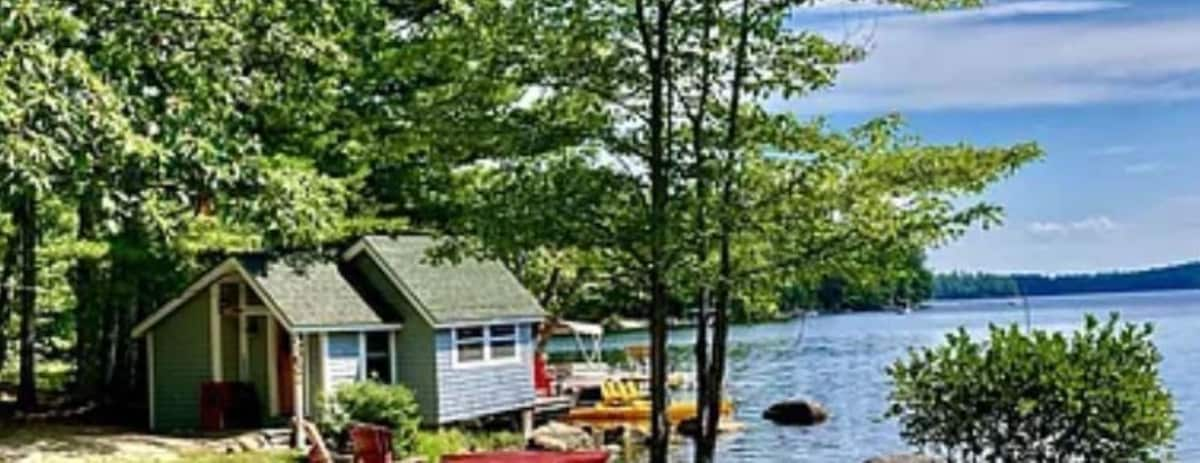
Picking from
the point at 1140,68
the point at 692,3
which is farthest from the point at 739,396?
the point at 692,3

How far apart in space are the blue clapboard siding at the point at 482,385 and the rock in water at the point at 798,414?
751 centimetres

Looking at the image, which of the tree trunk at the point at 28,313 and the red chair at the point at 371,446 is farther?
the tree trunk at the point at 28,313

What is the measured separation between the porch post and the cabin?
18 cm

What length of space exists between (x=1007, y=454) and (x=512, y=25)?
4537mm

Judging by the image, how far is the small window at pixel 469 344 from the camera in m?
21.8

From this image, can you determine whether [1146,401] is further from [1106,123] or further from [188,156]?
[1106,123]

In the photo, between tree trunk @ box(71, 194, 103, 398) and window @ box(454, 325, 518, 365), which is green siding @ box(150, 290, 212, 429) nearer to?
tree trunk @ box(71, 194, 103, 398)

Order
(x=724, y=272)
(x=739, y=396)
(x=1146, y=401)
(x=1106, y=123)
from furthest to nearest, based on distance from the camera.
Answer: (x=739, y=396) < (x=1106, y=123) < (x=724, y=272) < (x=1146, y=401)

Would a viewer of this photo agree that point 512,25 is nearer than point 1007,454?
No

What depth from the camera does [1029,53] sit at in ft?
80.2

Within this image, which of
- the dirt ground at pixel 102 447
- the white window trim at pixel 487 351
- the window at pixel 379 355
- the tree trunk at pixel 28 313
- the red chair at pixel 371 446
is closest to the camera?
the red chair at pixel 371 446

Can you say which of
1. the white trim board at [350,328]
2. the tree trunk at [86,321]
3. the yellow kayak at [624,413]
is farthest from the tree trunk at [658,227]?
the yellow kayak at [624,413]

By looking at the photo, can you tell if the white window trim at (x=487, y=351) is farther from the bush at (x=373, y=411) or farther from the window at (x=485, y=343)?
the bush at (x=373, y=411)

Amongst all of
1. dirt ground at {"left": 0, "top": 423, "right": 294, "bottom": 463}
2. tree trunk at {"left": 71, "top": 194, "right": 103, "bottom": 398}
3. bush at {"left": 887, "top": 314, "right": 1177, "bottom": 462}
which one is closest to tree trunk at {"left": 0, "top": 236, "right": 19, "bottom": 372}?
tree trunk at {"left": 71, "top": 194, "right": 103, "bottom": 398}
